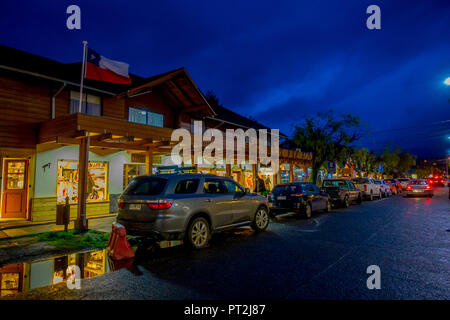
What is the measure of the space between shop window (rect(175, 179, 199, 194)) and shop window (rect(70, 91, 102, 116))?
332 inches

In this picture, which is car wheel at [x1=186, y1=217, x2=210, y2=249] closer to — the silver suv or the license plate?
the silver suv

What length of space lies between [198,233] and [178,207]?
40.7 inches

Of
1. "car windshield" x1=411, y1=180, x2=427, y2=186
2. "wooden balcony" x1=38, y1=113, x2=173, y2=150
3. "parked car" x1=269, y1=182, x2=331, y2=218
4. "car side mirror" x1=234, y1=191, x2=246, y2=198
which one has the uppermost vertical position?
"wooden balcony" x1=38, y1=113, x2=173, y2=150

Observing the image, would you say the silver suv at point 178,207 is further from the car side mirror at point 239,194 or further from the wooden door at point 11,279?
the wooden door at point 11,279

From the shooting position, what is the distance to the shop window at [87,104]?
42.3 ft

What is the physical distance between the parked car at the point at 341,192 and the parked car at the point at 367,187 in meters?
2.63

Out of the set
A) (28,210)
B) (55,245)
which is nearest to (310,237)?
(55,245)

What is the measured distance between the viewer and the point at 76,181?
12.8m

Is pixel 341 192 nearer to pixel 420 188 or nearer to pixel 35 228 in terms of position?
pixel 420 188

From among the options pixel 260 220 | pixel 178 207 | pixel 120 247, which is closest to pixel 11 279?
pixel 120 247

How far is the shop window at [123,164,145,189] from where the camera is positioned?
14.6 meters

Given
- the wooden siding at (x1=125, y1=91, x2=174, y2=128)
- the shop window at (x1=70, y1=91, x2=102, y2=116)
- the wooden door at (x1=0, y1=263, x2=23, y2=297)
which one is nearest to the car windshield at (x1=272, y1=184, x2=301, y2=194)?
the wooden siding at (x1=125, y1=91, x2=174, y2=128)

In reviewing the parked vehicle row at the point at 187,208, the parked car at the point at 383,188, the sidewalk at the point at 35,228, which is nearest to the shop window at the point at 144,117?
the sidewalk at the point at 35,228

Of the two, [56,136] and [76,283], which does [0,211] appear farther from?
[76,283]
